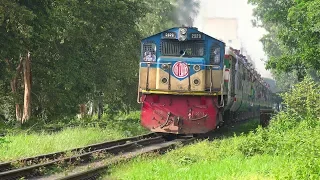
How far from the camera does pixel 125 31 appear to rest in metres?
26.2

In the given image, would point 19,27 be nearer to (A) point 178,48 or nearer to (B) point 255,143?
(A) point 178,48

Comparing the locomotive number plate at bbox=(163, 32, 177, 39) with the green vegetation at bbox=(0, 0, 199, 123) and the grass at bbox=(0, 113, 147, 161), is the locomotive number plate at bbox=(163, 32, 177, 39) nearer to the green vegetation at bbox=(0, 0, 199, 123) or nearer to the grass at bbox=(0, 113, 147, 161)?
the grass at bbox=(0, 113, 147, 161)

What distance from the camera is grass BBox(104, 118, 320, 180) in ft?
24.9

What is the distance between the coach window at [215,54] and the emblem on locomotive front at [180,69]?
101cm

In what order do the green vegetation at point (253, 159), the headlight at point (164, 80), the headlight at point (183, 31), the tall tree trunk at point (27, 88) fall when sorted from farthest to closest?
the tall tree trunk at point (27, 88)
the headlight at point (183, 31)
the headlight at point (164, 80)
the green vegetation at point (253, 159)

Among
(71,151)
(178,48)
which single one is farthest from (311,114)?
(71,151)

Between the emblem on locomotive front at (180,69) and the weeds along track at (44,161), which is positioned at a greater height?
the emblem on locomotive front at (180,69)

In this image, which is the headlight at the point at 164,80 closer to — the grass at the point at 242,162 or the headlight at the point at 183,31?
the headlight at the point at 183,31

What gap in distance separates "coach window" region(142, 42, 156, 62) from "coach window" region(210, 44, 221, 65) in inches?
78.3

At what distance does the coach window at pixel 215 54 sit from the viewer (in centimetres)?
1516

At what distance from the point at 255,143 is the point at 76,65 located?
534 inches

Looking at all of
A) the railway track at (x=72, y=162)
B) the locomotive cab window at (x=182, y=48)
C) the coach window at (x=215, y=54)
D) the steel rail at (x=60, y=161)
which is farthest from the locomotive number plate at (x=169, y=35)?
the railway track at (x=72, y=162)

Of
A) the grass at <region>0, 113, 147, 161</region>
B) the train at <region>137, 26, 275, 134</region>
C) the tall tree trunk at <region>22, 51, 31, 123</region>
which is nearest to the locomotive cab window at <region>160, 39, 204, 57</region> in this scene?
the train at <region>137, 26, 275, 134</region>

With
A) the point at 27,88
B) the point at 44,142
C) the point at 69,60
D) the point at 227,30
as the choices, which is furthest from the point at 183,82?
the point at 227,30
